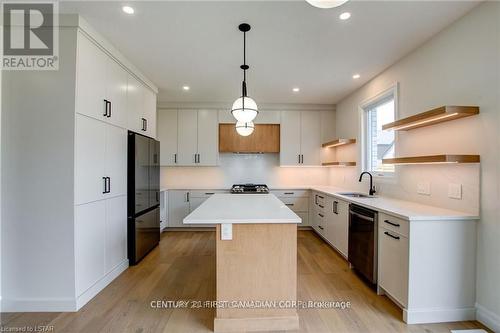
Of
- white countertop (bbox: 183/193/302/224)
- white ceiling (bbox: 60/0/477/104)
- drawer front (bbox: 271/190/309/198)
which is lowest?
drawer front (bbox: 271/190/309/198)

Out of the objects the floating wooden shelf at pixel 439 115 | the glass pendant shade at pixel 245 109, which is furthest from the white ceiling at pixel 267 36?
the floating wooden shelf at pixel 439 115

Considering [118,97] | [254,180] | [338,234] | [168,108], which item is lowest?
[338,234]

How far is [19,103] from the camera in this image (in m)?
2.13

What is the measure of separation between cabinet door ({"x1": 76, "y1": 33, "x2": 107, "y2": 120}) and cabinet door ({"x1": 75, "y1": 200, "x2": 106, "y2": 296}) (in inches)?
38.2

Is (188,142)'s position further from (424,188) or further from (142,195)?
(424,188)

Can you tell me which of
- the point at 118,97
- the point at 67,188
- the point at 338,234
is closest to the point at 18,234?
the point at 67,188

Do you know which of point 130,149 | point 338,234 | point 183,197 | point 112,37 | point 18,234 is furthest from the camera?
point 183,197

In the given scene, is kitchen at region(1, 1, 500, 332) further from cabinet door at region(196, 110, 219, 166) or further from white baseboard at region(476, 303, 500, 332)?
cabinet door at region(196, 110, 219, 166)

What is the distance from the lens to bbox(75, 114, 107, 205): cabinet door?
2188mm

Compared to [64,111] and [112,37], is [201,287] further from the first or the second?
[112,37]

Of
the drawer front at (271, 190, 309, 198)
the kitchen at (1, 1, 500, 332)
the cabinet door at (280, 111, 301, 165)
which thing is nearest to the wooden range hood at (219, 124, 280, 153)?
the cabinet door at (280, 111, 301, 165)

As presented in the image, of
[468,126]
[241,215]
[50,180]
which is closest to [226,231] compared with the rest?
[241,215]

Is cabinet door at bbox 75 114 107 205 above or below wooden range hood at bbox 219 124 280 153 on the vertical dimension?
below

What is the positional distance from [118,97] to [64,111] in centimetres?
81
